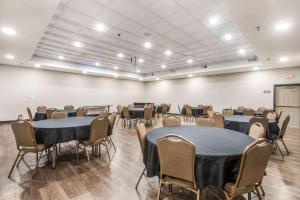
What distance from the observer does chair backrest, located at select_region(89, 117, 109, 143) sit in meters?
3.18

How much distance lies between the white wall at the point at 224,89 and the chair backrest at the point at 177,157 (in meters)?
8.71

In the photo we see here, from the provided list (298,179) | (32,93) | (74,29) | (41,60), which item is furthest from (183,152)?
(32,93)

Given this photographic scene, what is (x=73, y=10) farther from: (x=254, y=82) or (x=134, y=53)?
(x=254, y=82)

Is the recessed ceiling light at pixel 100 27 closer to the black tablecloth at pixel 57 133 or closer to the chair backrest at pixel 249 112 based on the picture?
the black tablecloth at pixel 57 133

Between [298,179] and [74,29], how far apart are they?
20.2 feet

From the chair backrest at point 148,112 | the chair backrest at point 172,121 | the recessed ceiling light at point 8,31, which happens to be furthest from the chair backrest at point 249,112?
the recessed ceiling light at point 8,31

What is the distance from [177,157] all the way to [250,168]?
0.73 meters

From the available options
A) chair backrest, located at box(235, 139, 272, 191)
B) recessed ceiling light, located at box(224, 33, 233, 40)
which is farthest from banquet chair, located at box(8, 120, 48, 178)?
recessed ceiling light, located at box(224, 33, 233, 40)

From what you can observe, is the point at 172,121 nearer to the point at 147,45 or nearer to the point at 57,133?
the point at 57,133

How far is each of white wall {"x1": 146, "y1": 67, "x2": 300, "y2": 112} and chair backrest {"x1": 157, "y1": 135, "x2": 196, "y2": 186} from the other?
8.71m

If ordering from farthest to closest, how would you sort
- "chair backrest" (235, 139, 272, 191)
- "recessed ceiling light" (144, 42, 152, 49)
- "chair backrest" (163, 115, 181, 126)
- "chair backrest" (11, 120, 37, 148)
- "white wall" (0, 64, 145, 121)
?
1. "white wall" (0, 64, 145, 121)
2. "recessed ceiling light" (144, 42, 152, 49)
3. "chair backrest" (163, 115, 181, 126)
4. "chair backrest" (11, 120, 37, 148)
5. "chair backrest" (235, 139, 272, 191)

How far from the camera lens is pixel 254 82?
875cm

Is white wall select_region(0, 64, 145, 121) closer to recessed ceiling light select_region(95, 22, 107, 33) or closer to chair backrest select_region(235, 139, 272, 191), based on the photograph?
recessed ceiling light select_region(95, 22, 107, 33)

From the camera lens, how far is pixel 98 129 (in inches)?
129
